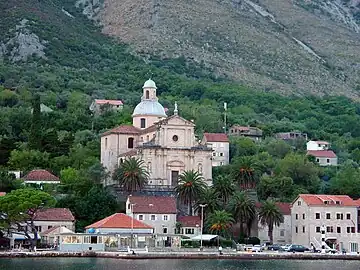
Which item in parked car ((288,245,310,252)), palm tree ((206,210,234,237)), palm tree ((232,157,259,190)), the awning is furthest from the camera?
palm tree ((232,157,259,190))

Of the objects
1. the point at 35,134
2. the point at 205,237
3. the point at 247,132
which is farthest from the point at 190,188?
the point at 247,132

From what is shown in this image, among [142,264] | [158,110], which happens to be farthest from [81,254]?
[158,110]

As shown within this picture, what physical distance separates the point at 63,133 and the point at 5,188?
32.7m

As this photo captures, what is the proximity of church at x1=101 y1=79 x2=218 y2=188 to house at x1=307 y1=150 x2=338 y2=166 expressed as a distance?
110 ft

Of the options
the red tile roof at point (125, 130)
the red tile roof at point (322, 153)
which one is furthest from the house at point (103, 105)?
the red tile roof at point (125, 130)

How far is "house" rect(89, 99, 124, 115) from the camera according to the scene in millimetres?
178875

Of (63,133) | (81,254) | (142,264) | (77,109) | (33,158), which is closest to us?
(142,264)

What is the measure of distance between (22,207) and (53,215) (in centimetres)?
892

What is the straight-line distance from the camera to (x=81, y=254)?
345 ft

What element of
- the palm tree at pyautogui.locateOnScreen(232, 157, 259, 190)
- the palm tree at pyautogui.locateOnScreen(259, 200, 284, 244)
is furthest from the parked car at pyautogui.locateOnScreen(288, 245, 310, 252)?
the palm tree at pyautogui.locateOnScreen(232, 157, 259, 190)

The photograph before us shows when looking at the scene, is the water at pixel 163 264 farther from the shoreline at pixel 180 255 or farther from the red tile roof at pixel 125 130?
the red tile roof at pixel 125 130

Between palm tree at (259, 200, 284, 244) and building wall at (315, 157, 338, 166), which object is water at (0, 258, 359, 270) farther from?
building wall at (315, 157, 338, 166)

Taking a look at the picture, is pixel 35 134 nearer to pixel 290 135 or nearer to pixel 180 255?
pixel 180 255

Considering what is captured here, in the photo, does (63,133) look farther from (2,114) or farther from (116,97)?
(116,97)
